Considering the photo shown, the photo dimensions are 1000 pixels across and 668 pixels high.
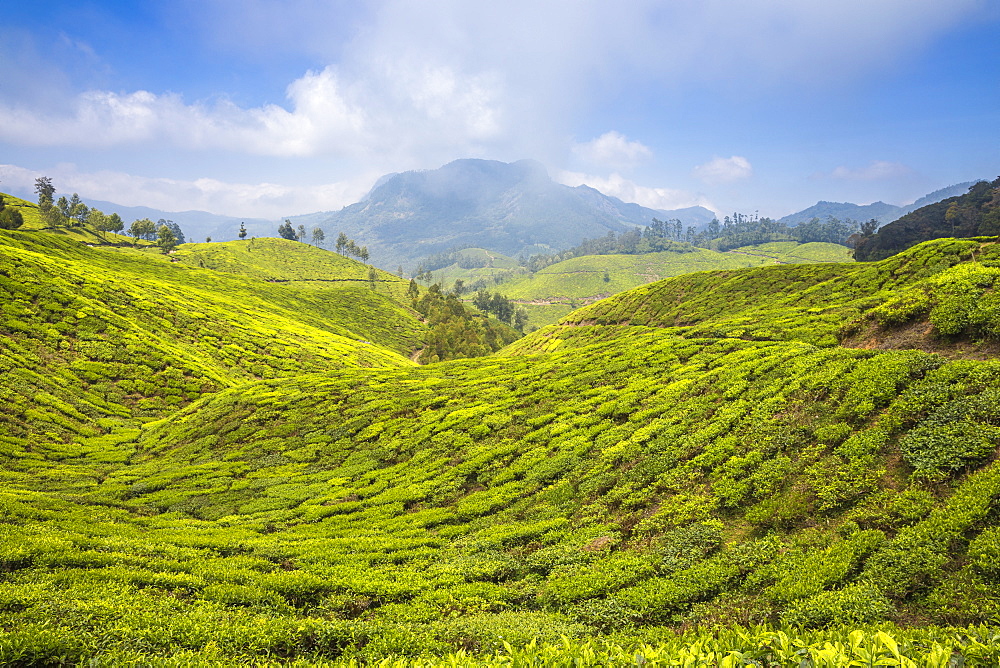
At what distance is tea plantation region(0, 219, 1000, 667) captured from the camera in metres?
8.30

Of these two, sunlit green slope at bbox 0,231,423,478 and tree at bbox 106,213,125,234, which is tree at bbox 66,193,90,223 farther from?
sunlit green slope at bbox 0,231,423,478

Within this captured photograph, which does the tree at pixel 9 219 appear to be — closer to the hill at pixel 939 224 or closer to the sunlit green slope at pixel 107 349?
the sunlit green slope at pixel 107 349

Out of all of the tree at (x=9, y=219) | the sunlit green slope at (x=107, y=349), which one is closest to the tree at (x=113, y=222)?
the tree at (x=9, y=219)

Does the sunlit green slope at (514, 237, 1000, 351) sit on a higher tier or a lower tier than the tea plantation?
higher

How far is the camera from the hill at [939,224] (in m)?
140

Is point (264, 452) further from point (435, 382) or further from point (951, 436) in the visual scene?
point (951, 436)

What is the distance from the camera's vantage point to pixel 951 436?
10945mm

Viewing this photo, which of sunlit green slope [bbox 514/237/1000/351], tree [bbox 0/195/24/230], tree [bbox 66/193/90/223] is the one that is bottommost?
sunlit green slope [bbox 514/237/1000/351]

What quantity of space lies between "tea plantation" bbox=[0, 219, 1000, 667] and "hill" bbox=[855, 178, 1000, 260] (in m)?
155

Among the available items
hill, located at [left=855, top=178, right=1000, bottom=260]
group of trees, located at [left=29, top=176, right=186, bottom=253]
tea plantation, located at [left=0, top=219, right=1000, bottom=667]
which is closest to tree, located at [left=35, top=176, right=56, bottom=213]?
group of trees, located at [left=29, top=176, right=186, bottom=253]

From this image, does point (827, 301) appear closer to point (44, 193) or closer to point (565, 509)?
point (565, 509)

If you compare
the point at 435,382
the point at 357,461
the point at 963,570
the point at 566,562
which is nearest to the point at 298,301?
the point at 435,382

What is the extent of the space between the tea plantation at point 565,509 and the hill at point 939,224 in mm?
155304

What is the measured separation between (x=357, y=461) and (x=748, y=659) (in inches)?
1015
